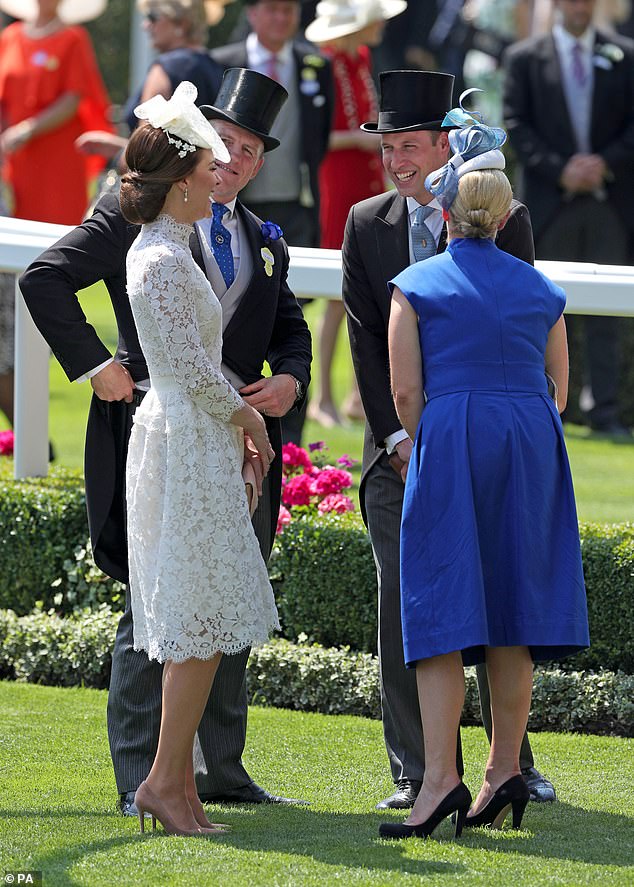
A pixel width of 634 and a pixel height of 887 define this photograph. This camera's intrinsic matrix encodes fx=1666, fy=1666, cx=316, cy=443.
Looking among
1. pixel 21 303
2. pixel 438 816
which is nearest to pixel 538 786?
pixel 438 816

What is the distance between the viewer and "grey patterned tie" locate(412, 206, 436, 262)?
15.1 ft

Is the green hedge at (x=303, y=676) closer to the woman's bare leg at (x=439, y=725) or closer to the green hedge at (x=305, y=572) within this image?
the green hedge at (x=305, y=572)

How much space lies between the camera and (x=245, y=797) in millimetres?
4582

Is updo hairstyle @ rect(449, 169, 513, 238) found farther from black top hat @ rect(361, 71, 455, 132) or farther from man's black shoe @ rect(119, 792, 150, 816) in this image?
man's black shoe @ rect(119, 792, 150, 816)

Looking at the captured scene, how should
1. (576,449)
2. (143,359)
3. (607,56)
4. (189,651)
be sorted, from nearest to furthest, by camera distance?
(189,651) → (143,359) → (576,449) → (607,56)

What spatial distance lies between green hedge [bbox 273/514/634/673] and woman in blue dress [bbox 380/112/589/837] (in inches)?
61.7

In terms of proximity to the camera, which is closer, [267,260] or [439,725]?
[439,725]

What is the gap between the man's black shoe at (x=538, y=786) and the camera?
4594 millimetres

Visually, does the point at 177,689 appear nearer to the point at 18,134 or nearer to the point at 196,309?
the point at 196,309

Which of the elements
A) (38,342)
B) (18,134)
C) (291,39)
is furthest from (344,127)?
(38,342)

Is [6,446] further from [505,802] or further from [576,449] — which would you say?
[505,802]

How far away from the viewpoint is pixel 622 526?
5.91m

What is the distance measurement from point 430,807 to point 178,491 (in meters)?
0.97

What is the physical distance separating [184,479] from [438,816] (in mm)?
1011
